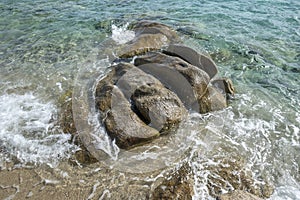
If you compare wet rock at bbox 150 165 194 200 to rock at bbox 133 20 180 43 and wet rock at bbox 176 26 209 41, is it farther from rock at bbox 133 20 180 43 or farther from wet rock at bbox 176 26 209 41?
wet rock at bbox 176 26 209 41

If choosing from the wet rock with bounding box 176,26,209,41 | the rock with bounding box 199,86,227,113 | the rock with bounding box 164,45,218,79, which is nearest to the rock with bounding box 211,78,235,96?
the rock with bounding box 164,45,218,79

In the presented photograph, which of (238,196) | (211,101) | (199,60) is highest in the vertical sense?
(199,60)

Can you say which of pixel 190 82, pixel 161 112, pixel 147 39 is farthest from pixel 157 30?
pixel 161 112

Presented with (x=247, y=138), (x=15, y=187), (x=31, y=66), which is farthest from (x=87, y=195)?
(x=31, y=66)

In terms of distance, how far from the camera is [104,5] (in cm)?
1424

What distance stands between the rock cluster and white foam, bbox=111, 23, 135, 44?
3.07 metres

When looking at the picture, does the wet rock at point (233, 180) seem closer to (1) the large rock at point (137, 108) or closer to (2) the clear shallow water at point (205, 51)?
(2) the clear shallow water at point (205, 51)

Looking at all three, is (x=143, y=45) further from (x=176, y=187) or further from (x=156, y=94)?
(x=176, y=187)

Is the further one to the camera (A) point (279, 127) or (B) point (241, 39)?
(B) point (241, 39)

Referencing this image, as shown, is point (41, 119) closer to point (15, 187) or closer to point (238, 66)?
point (15, 187)

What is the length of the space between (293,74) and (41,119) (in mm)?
8065

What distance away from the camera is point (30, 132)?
5969 millimetres

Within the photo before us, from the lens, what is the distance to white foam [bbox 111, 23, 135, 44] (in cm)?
1038

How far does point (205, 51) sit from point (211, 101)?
3.62m
